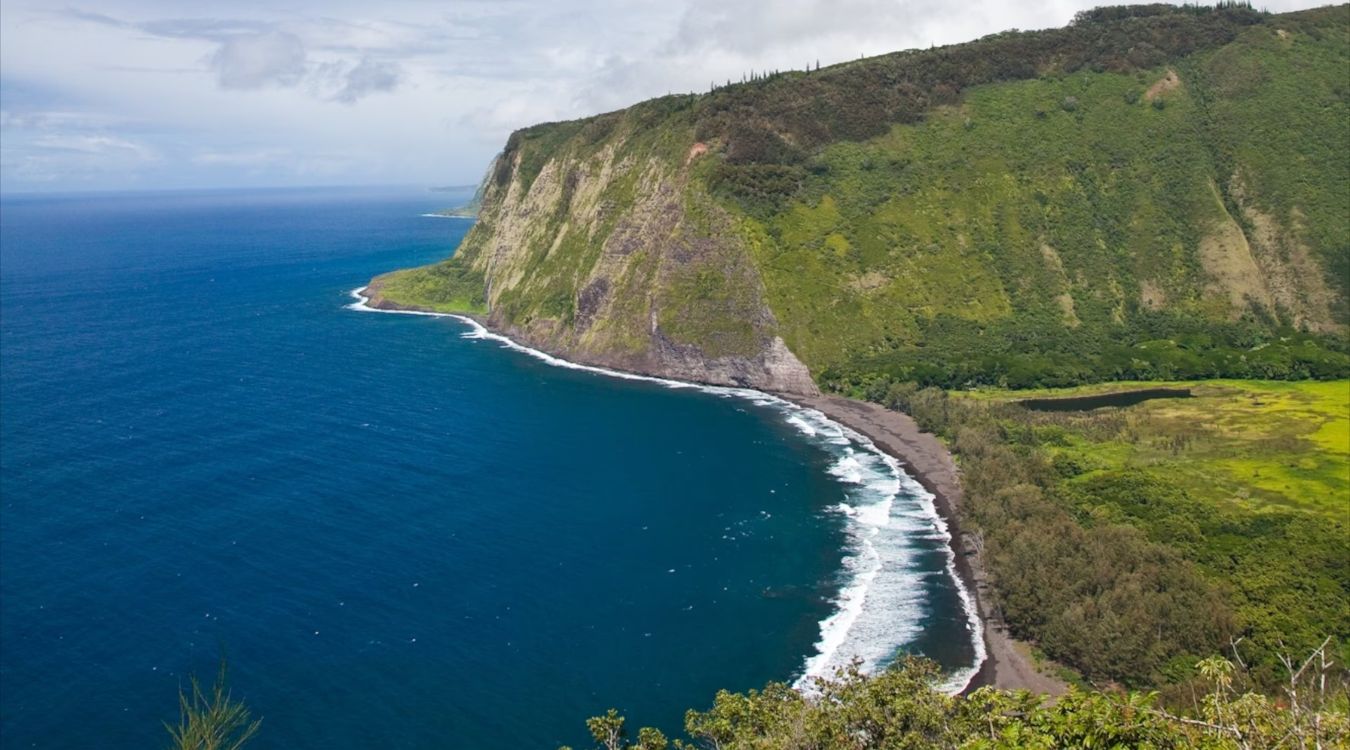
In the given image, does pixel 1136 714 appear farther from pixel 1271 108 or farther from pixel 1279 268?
pixel 1271 108

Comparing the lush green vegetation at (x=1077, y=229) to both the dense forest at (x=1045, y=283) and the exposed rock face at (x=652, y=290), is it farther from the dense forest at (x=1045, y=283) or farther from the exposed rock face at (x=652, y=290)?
the exposed rock face at (x=652, y=290)

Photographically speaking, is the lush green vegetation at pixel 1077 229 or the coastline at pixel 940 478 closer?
the coastline at pixel 940 478

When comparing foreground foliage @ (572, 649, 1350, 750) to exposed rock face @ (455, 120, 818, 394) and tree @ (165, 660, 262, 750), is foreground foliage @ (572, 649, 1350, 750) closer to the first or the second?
tree @ (165, 660, 262, 750)

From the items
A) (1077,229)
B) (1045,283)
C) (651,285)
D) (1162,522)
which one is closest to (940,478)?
(1162,522)

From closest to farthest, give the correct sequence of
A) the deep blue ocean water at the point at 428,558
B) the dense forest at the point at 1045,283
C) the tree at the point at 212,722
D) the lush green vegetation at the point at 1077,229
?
the tree at the point at 212,722 < the deep blue ocean water at the point at 428,558 < the dense forest at the point at 1045,283 < the lush green vegetation at the point at 1077,229

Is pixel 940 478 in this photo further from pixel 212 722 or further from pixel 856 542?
pixel 212 722

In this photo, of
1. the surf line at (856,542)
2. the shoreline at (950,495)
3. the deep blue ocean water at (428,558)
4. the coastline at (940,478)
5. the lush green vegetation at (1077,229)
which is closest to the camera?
the deep blue ocean water at (428,558)

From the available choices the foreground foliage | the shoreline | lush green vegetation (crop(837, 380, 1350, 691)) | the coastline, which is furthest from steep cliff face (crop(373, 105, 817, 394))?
the foreground foliage

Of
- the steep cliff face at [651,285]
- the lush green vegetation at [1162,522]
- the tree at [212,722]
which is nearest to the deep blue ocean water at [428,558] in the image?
the tree at [212,722]
